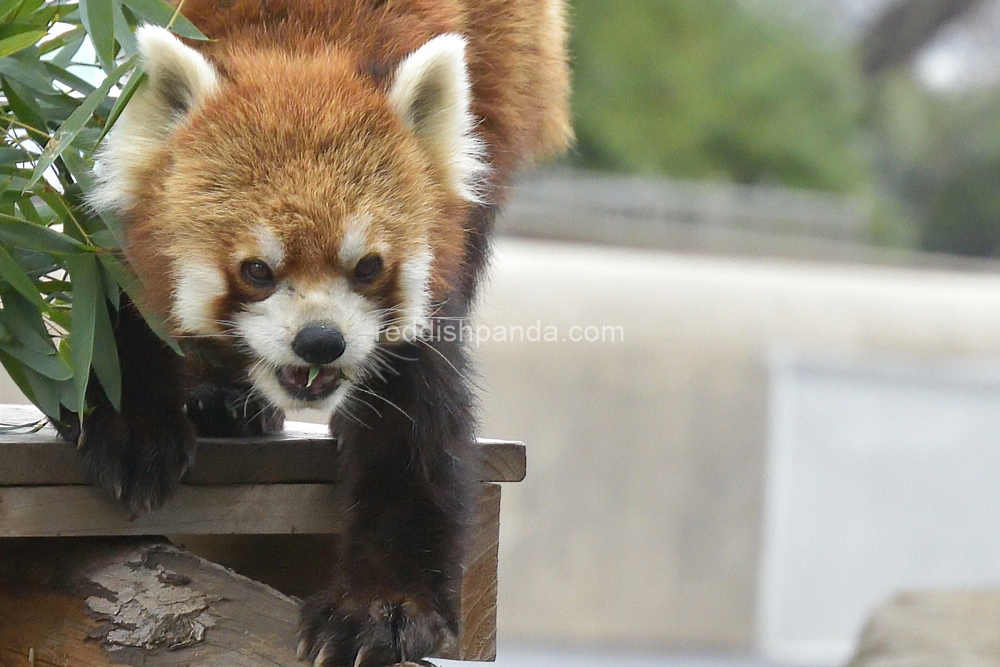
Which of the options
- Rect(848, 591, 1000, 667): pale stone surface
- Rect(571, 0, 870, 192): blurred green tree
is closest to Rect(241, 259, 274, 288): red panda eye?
Rect(848, 591, 1000, 667): pale stone surface

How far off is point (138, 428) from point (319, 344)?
42 cm

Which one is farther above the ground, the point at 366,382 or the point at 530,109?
the point at 530,109

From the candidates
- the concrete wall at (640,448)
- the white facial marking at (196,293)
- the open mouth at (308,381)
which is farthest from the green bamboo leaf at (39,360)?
the concrete wall at (640,448)

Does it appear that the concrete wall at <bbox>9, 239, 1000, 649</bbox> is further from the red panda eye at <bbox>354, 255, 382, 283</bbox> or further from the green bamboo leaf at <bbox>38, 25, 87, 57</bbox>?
the red panda eye at <bbox>354, 255, 382, 283</bbox>

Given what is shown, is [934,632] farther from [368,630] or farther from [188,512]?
[188,512]

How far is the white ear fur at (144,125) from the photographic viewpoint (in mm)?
1803

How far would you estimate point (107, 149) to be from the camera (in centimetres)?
189

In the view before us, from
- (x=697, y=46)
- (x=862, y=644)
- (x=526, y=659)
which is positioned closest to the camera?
(x=862, y=644)

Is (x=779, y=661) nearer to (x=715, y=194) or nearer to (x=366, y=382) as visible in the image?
(x=366, y=382)

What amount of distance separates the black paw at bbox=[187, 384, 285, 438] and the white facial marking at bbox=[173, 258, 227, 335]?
40 cm

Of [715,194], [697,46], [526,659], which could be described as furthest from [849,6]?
[526,659]

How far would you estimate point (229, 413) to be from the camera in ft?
7.66

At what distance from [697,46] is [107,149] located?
12.8 m

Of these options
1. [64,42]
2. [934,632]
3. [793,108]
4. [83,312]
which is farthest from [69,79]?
[793,108]
